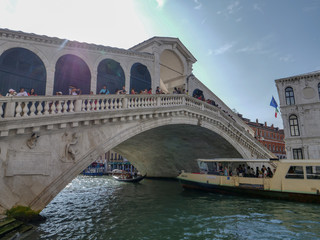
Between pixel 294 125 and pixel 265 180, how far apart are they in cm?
1249

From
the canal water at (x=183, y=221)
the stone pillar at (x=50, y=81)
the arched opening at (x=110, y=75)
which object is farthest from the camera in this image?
the arched opening at (x=110, y=75)

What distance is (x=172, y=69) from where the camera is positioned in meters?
18.0

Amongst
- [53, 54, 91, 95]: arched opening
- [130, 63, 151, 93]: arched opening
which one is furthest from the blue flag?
[53, 54, 91, 95]: arched opening

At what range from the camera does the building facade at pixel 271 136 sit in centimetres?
3953

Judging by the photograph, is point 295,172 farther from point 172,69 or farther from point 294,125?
point 294,125

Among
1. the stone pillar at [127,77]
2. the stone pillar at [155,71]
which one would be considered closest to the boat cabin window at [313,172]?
the stone pillar at [155,71]

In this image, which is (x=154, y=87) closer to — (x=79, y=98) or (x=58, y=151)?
(x=79, y=98)

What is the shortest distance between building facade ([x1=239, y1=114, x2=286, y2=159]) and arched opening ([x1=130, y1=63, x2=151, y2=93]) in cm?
2887

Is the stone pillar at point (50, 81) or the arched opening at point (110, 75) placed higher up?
the arched opening at point (110, 75)

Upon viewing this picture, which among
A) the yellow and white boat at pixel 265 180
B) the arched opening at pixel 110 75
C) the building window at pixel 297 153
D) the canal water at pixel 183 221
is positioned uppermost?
the arched opening at pixel 110 75

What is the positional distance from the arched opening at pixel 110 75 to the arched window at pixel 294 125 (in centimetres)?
1783

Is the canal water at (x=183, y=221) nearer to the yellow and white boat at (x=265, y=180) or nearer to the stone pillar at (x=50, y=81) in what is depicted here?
the yellow and white boat at (x=265, y=180)

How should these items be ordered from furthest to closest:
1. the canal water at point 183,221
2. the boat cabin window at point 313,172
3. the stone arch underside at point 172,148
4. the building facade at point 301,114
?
1. the building facade at point 301,114
2. the stone arch underside at point 172,148
3. the boat cabin window at point 313,172
4. the canal water at point 183,221

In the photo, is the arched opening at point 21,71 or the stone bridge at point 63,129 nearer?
the stone bridge at point 63,129
